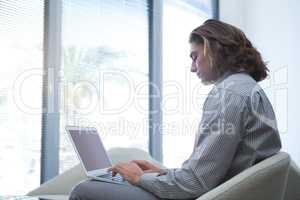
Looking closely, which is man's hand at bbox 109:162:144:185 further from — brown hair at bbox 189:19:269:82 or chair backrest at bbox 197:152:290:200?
brown hair at bbox 189:19:269:82

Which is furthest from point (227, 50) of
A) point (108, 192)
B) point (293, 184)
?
point (293, 184)

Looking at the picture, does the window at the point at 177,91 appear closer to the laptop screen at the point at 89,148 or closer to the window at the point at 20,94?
the window at the point at 20,94

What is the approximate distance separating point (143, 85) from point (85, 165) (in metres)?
1.75

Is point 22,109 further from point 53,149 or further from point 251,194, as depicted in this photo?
point 251,194

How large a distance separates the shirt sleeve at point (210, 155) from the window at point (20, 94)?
1.29 meters

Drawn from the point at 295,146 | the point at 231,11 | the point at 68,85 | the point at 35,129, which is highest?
the point at 231,11

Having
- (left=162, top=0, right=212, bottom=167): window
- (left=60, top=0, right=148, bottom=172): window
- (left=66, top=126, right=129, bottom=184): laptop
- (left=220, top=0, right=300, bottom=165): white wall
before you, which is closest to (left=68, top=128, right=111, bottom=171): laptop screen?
(left=66, top=126, right=129, bottom=184): laptop

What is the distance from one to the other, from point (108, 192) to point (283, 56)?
298 cm

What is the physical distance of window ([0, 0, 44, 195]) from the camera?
222 centimetres

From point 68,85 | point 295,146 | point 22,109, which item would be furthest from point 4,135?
point 295,146

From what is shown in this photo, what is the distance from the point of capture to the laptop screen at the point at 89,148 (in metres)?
1.62

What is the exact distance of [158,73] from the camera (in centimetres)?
338

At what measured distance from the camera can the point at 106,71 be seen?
293 cm

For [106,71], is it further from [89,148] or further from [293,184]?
[293,184]
